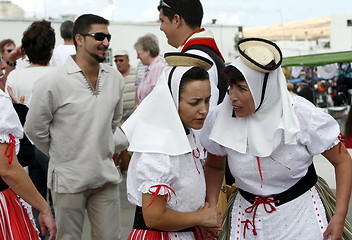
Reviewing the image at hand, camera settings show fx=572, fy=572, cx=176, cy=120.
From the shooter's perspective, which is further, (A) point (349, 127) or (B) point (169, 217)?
(A) point (349, 127)

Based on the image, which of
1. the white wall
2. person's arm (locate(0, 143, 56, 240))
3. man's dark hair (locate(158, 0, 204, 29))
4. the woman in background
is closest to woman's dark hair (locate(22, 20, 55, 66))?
man's dark hair (locate(158, 0, 204, 29))

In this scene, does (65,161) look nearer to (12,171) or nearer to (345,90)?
(12,171)

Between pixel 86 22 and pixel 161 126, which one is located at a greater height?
pixel 86 22

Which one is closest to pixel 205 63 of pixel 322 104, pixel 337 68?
pixel 337 68

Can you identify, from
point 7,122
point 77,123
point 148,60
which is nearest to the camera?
point 7,122

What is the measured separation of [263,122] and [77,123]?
1.56m

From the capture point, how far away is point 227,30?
27938mm

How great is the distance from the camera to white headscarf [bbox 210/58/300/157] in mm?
2566

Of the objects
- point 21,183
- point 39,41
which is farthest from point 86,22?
point 21,183

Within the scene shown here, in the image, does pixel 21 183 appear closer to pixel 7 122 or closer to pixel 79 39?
pixel 7 122

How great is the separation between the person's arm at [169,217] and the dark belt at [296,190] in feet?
1.02

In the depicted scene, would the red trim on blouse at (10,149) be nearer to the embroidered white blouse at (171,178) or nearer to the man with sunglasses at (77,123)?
the embroidered white blouse at (171,178)

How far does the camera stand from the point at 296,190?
2.77 meters

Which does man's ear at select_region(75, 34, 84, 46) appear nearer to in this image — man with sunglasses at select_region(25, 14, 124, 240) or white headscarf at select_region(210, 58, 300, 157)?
man with sunglasses at select_region(25, 14, 124, 240)
